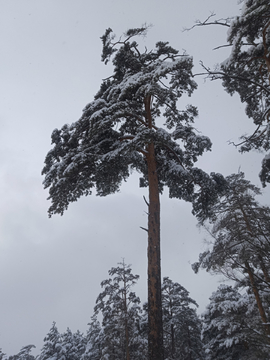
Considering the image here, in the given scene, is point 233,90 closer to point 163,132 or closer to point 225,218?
point 163,132

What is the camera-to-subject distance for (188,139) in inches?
384

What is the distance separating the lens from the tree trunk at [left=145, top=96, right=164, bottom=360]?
6.37 meters

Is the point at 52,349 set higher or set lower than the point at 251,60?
lower

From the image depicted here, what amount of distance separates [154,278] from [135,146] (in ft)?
14.7

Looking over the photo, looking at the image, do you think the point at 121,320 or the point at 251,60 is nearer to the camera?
the point at 251,60

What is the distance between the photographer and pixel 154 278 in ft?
23.9

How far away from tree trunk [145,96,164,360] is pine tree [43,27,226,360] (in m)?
0.03

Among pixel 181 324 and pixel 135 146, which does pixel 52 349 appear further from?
pixel 135 146

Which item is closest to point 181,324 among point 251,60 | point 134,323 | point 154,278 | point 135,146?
point 134,323

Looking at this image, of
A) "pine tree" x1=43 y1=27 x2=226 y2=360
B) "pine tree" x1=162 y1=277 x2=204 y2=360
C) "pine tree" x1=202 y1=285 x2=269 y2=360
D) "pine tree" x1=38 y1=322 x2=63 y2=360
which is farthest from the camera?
"pine tree" x1=38 y1=322 x2=63 y2=360

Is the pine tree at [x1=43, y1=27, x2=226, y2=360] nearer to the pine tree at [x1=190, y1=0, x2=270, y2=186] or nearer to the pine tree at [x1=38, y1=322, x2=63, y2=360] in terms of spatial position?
the pine tree at [x1=190, y1=0, x2=270, y2=186]

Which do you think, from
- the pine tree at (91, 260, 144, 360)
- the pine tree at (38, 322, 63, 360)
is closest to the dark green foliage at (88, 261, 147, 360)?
the pine tree at (91, 260, 144, 360)

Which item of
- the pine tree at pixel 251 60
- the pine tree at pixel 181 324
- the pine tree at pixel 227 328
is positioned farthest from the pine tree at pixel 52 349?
the pine tree at pixel 251 60

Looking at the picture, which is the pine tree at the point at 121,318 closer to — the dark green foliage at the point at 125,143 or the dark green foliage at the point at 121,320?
the dark green foliage at the point at 121,320
